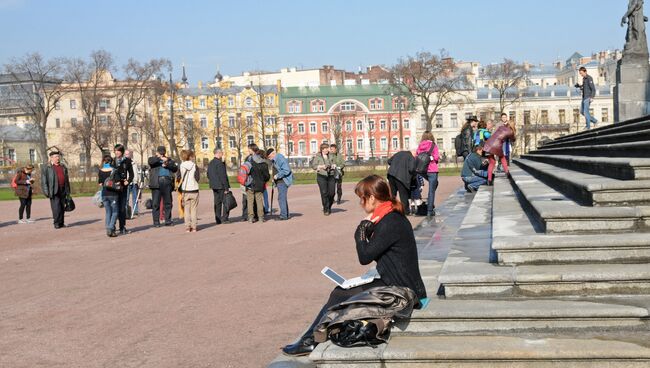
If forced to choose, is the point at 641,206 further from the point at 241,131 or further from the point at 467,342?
the point at 241,131

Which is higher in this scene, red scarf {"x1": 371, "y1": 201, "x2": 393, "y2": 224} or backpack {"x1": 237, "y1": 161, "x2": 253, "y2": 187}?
red scarf {"x1": 371, "y1": 201, "x2": 393, "y2": 224}

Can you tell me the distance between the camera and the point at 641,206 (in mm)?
6996

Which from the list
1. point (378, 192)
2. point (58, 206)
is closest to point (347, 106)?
point (58, 206)

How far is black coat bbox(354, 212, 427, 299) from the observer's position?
5965 mm

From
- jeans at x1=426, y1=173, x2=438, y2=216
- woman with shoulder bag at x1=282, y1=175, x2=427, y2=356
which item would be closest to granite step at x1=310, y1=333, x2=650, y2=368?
woman with shoulder bag at x1=282, y1=175, x2=427, y2=356

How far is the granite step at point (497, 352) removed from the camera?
16.1 ft

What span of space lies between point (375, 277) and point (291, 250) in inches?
A: 273

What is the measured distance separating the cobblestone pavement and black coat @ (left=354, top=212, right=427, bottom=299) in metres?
1.13

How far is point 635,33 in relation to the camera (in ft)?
71.3

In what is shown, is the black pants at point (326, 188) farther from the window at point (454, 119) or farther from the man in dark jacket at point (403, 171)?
the window at point (454, 119)

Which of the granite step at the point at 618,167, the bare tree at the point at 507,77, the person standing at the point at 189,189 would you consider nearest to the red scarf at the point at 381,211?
the granite step at the point at 618,167

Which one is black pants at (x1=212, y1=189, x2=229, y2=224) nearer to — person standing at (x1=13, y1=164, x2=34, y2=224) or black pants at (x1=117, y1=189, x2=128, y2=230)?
black pants at (x1=117, y1=189, x2=128, y2=230)

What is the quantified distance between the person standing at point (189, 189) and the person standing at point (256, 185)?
63.9 inches

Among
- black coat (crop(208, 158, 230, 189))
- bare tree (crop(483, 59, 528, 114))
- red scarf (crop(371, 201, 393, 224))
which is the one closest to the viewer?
red scarf (crop(371, 201, 393, 224))
